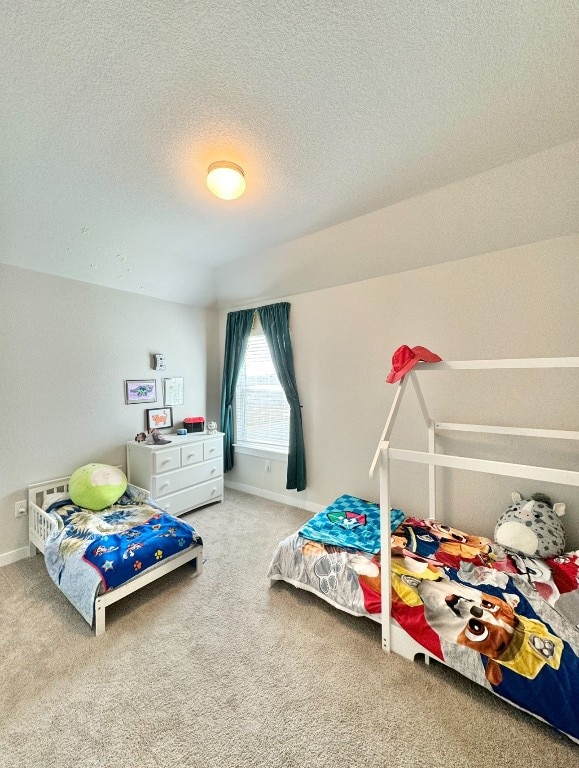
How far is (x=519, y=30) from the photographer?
110cm

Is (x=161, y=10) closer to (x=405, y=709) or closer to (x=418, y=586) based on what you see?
(x=418, y=586)

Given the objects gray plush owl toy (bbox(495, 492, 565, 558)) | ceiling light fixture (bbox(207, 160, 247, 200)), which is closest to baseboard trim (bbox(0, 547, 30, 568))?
ceiling light fixture (bbox(207, 160, 247, 200))

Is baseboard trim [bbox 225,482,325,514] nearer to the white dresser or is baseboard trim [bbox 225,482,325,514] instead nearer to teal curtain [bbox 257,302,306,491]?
teal curtain [bbox 257,302,306,491]

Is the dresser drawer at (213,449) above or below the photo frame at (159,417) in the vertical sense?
below

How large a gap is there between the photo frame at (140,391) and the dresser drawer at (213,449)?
0.80 meters

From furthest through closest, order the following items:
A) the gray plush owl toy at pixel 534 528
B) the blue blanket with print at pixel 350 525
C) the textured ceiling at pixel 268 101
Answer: the blue blanket with print at pixel 350 525 → the gray plush owl toy at pixel 534 528 → the textured ceiling at pixel 268 101

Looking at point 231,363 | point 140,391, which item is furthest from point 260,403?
point 140,391

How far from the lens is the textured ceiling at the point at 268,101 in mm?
1067

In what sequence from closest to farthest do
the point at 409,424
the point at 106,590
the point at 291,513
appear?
the point at 106,590, the point at 409,424, the point at 291,513

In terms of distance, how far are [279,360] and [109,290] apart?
1.89 meters

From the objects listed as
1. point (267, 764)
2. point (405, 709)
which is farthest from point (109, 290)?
point (405, 709)

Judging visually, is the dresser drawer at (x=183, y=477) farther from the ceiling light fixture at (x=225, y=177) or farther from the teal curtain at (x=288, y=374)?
the ceiling light fixture at (x=225, y=177)

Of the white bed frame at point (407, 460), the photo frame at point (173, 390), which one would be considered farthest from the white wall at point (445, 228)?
the photo frame at point (173, 390)

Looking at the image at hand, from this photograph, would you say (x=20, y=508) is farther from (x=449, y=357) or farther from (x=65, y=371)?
(x=449, y=357)
